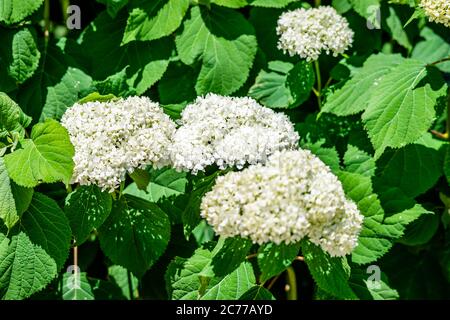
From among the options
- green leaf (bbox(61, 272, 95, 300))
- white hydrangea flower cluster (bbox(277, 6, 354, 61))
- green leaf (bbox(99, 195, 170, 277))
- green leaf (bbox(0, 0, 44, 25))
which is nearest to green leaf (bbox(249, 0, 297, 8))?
white hydrangea flower cluster (bbox(277, 6, 354, 61))

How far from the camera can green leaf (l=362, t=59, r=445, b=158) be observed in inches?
108

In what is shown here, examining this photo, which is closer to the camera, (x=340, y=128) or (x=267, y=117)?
(x=267, y=117)

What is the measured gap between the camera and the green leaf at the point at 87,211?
2.66m

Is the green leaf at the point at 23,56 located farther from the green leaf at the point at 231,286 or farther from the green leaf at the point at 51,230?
the green leaf at the point at 231,286

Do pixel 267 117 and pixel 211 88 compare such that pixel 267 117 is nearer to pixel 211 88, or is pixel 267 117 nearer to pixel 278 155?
pixel 278 155

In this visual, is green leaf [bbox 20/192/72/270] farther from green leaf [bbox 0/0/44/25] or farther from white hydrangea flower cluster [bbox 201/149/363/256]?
green leaf [bbox 0/0/44/25]

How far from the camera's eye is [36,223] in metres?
2.66

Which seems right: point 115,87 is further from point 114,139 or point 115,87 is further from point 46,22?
point 46,22

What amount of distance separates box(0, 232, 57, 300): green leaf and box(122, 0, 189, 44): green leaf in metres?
1.01

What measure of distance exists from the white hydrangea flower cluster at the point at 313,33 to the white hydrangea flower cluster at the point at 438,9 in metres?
0.51

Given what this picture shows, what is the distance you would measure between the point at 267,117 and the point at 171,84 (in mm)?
836

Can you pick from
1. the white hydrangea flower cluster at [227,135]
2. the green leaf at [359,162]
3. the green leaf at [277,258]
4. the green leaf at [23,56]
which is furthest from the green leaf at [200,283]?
the green leaf at [23,56]

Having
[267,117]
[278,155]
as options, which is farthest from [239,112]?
[278,155]

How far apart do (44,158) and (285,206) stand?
0.88 meters
